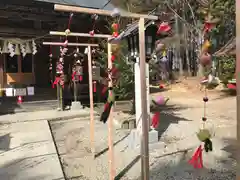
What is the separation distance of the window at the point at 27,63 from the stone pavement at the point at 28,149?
3599 millimetres

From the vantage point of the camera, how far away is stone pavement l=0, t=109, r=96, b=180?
2961mm

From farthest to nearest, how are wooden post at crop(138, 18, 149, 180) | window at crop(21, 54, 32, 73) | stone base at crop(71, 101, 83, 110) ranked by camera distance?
window at crop(21, 54, 32, 73) → stone base at crop(71, 101, 83, 110) → wooden post at crop(138, 18, 149, 180)

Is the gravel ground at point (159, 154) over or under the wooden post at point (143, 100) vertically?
under

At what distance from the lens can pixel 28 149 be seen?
3.88 metres

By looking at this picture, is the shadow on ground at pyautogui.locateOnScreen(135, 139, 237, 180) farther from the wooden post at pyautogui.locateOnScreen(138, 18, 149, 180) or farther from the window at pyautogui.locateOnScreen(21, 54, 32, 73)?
the window at pyautogui.locateOnScreen(21, 54, 32, 73)

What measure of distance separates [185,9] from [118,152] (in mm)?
2497

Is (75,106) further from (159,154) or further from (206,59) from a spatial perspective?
(206,59)

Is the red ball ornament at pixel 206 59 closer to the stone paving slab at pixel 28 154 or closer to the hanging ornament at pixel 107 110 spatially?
the hanging ornament at pixel 107 110

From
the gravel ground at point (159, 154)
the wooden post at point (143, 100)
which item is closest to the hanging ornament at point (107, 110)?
the wooden post at point (143, 100)

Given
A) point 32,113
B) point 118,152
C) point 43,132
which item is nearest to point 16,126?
point 43,132

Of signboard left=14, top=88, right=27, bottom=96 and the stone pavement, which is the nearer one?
the stone pavement

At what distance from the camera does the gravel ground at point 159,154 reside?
3.10m

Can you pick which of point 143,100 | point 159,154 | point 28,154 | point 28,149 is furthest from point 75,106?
point 143,100

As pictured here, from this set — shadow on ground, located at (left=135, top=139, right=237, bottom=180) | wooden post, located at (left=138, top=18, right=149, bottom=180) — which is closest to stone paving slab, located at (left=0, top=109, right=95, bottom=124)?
shadow on ground, located at (left=135, top=139, right=237, bottom=180)
